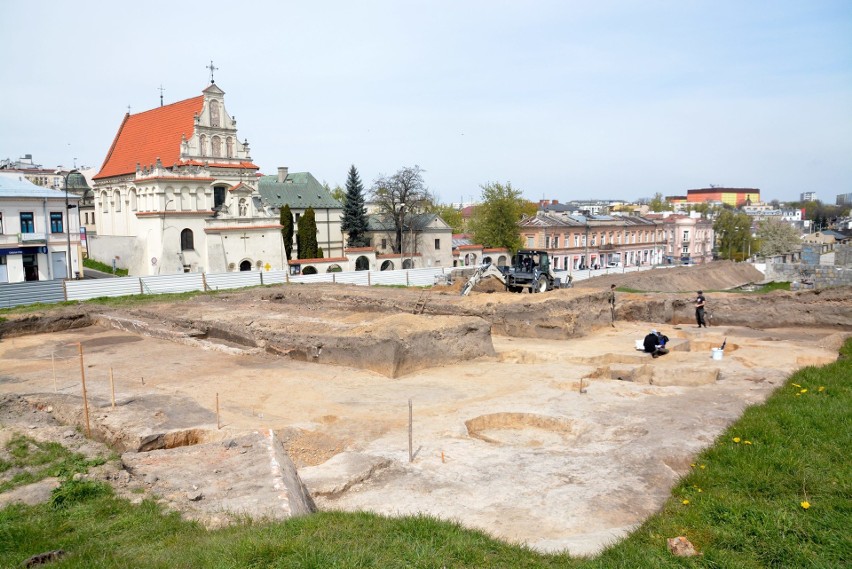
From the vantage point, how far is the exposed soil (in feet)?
24.8

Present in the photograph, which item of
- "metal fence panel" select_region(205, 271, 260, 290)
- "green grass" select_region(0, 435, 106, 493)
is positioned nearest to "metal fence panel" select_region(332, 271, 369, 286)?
"metal fence panel" select_region(205, 271, 260, 290)

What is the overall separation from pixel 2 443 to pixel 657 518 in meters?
8.64

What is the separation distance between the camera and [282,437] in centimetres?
1023

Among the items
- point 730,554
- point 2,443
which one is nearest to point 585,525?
point 730,554

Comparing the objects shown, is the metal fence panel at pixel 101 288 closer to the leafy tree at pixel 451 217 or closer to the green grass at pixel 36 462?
the green grass at pixel 36 462

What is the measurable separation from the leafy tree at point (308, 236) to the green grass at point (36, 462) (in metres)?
36.6

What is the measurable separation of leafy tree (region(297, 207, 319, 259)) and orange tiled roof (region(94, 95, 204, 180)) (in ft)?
30.8

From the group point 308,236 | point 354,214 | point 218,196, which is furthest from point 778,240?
point 218,196

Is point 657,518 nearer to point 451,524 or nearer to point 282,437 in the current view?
point 451,524

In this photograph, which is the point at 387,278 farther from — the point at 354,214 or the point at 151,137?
the point at 151,137

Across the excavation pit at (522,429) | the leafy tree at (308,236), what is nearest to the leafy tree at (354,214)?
the leafy tree at (308,236)

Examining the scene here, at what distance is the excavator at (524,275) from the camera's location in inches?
1051

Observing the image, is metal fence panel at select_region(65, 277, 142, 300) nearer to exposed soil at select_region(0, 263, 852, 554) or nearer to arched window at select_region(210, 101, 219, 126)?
exposed soil at select_region(0, 263, 852, 554)

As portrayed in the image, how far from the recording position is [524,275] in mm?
26812
